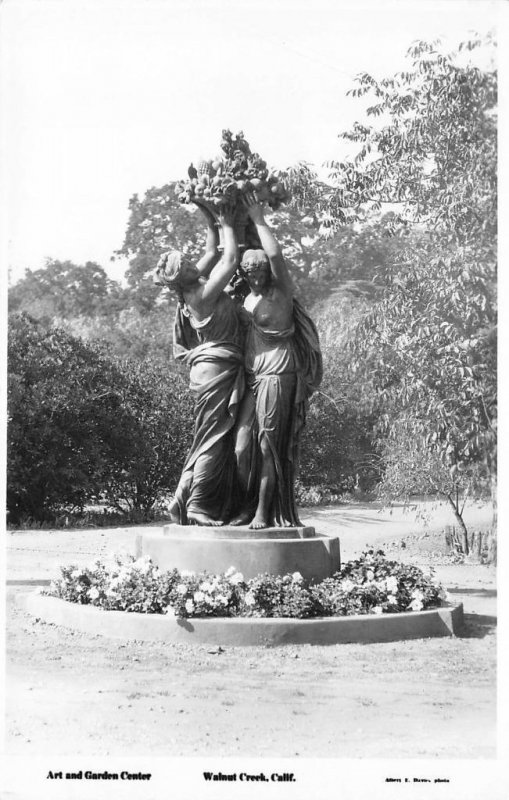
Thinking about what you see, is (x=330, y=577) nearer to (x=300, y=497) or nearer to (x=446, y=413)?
(x=446, y=413)

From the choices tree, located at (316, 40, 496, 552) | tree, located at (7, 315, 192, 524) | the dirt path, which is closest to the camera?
the dirt path

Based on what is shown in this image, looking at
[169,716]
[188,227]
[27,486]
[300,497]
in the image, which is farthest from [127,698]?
[188,227]

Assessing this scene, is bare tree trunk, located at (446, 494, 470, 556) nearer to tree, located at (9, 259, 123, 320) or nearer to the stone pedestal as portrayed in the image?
the stone pedestal

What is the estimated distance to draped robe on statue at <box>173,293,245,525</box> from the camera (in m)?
7.52

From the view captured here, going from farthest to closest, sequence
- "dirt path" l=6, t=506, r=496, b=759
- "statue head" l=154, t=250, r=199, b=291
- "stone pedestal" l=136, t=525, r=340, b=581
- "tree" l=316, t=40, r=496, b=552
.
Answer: "tree" l=316, t=40, r=496, b=552 → "statue head" l=154, t=250, r=199, b=291 → "stone pedestal" l=136, t=525, r=340, b=581 → "dirt path" l=6, t=506, r=496, b=759

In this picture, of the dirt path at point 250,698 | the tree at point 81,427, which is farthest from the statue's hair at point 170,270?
the tree at point 81,427

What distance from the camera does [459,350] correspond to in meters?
9.84

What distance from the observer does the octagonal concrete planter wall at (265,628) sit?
6457mm

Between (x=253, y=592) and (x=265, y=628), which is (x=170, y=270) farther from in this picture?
(x=265, y=628)

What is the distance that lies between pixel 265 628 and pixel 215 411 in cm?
179

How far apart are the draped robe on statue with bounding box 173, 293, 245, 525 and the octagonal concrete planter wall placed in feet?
3.81

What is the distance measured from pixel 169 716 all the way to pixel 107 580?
6.90 feet

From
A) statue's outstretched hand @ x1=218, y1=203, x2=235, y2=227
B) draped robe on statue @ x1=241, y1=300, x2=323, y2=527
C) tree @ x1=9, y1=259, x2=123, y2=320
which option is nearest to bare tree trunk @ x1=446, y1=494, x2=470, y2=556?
draped robe on statue @ x1=241, y1=300, x2=323, y2=527

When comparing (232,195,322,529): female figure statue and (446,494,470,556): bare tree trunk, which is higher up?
(232,195,322,529): female figure statue
